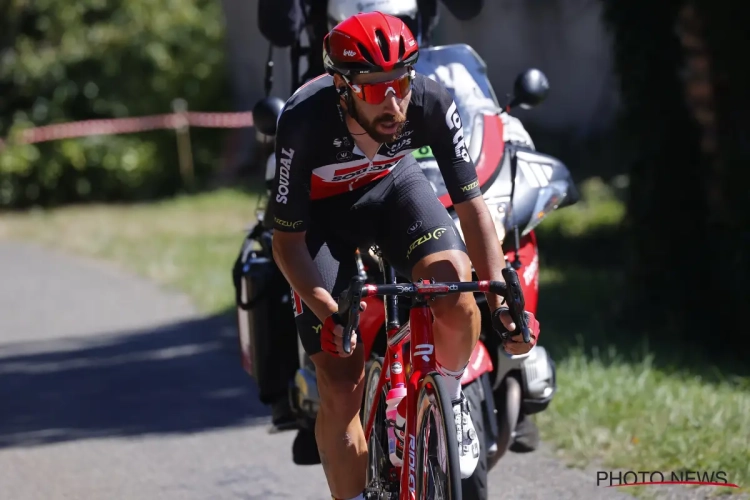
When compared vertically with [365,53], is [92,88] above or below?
below

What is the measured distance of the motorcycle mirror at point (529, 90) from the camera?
18.6 feet

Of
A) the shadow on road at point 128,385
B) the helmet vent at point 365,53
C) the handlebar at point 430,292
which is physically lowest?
the shadow on road at point 128,385

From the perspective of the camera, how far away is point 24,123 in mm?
19359

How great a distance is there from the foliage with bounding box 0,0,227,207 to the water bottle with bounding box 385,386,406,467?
15640mm

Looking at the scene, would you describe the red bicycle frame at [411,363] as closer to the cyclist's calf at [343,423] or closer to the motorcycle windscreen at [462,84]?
the cyclist's calf at [343,423]

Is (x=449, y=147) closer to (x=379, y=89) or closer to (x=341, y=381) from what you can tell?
(x=379, y=89)

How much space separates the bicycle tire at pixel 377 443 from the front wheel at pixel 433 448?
49cm

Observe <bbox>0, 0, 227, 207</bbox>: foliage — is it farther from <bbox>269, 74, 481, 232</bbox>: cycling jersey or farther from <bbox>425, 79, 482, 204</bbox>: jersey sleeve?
<bbox>425, 79, 482, 204</bbox>: jersey sleeve

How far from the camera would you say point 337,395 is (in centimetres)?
457

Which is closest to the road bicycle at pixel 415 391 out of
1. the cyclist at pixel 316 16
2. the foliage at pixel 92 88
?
the cyclist at pixel 316 16

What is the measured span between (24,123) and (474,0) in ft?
45.9

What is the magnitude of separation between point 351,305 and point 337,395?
80 cm

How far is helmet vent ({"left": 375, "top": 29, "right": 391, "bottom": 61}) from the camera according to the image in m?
4.08

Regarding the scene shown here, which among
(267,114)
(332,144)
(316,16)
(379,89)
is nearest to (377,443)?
(332,144)
